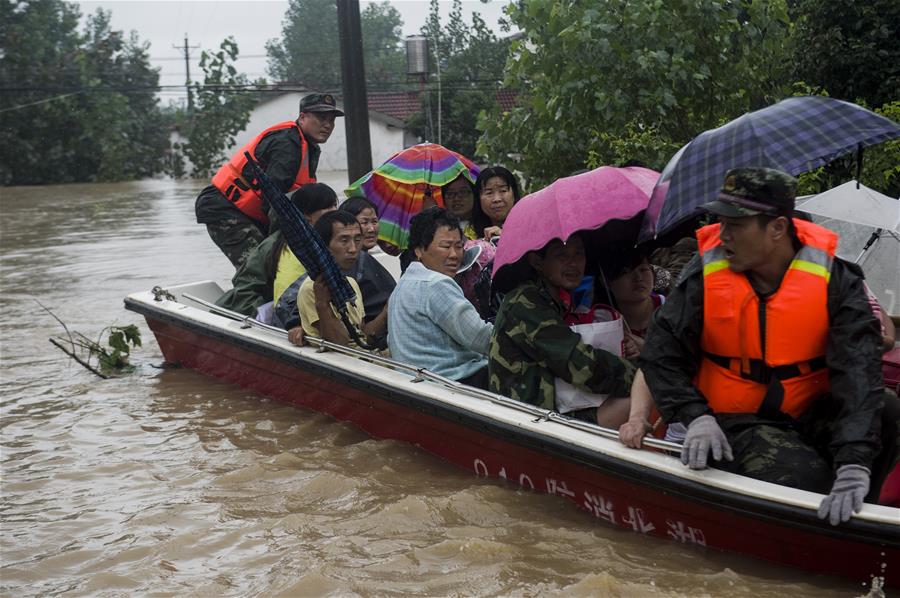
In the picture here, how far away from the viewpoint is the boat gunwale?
338cm

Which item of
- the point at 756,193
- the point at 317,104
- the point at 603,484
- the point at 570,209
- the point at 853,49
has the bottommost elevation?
the point at 603,484

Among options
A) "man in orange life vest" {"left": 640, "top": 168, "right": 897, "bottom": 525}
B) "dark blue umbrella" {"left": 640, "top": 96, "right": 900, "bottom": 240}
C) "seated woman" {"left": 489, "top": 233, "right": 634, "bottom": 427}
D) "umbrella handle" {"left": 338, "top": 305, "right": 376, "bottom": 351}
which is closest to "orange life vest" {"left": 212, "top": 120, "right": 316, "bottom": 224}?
"umbrella handle" {"left": 338, "top": 305, "right": 376, "bottom": 351}

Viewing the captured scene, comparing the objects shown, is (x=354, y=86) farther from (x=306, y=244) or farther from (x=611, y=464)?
(x=611, y=464)

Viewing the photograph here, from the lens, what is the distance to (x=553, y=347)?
14.6ft

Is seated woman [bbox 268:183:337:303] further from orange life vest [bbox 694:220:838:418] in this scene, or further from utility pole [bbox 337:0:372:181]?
orange life vest [bbox 694:220:838:418]

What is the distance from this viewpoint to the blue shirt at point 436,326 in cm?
518

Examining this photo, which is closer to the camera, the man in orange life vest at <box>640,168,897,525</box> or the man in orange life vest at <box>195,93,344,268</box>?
the man in orange life vest at <box>640,168,897,525</box>

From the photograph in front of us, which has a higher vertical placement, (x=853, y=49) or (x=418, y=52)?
(x=418, y=52)

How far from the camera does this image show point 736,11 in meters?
8.34

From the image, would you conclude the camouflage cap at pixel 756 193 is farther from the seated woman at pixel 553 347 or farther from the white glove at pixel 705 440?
the seated woman at pixel 553 347

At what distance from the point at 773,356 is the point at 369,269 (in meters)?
3.17

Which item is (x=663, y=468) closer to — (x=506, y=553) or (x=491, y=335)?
(x=506, y=553)

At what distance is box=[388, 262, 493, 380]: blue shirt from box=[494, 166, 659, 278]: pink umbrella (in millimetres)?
710

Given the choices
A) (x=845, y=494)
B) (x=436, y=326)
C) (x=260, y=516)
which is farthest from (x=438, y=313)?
(x=845, y=494)
